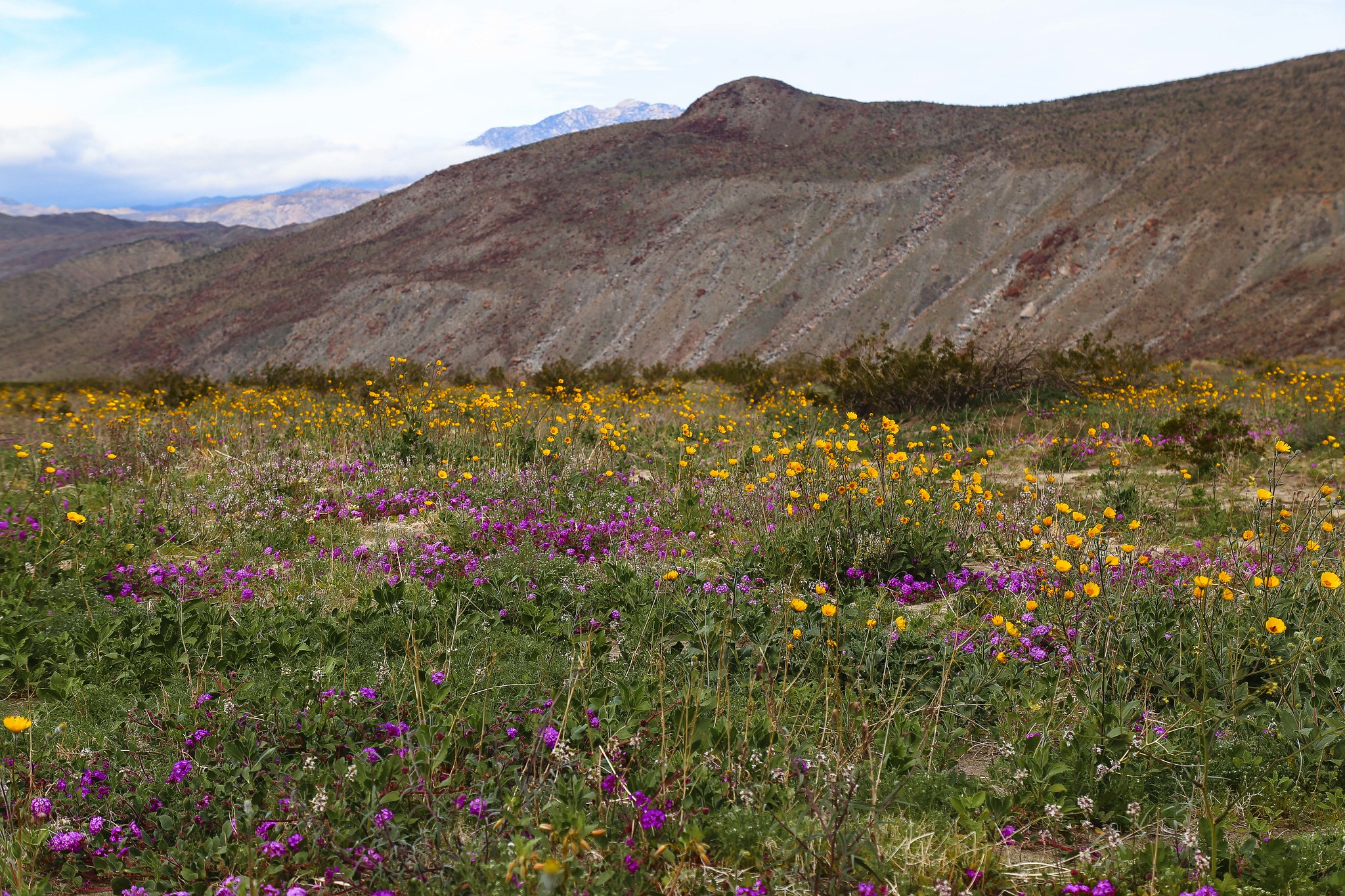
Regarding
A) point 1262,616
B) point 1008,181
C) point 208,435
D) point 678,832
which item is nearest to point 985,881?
point 678,832

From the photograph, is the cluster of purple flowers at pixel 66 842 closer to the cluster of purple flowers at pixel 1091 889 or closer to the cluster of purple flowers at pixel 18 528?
the cluster of purple flowers at pixel 1091 889

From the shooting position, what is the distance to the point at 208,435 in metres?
7.68

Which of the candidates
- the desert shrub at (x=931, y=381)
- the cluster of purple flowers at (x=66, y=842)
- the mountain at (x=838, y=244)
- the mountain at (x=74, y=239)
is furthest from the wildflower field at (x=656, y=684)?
the mountain at (x=74, y=239)

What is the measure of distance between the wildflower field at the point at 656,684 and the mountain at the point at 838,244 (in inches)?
974

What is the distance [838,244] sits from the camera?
40.5 metres

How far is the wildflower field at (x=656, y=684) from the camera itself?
2.19 m

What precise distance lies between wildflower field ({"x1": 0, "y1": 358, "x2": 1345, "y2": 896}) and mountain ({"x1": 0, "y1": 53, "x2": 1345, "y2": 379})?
24731mm

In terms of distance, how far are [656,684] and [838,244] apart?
40.1 metres

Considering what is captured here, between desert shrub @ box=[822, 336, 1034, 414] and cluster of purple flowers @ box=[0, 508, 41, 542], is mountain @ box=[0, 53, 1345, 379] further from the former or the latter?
cluster of purple flowers @ box=[0, 508, 41, 542]

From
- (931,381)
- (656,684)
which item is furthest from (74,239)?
(656,684)

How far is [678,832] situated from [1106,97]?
5922 centimetres

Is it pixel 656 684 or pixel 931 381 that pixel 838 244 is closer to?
pixel 931 381

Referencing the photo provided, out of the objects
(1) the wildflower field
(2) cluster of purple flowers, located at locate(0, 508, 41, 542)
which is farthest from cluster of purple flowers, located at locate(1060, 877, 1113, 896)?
(2) cluster of purple flowers, located at locate(0, 508, 41, 542)

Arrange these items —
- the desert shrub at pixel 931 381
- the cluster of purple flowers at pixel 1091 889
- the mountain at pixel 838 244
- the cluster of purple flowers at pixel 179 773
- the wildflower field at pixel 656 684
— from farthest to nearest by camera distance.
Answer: the mountain at pixel 838 244 < the desert shrub at pixel 931 381 < the cluster of purple flowers at pixel 179 773 < the wildflower field at pixel 656 684 < the cluster of purple flowers at pixel 1091 889
